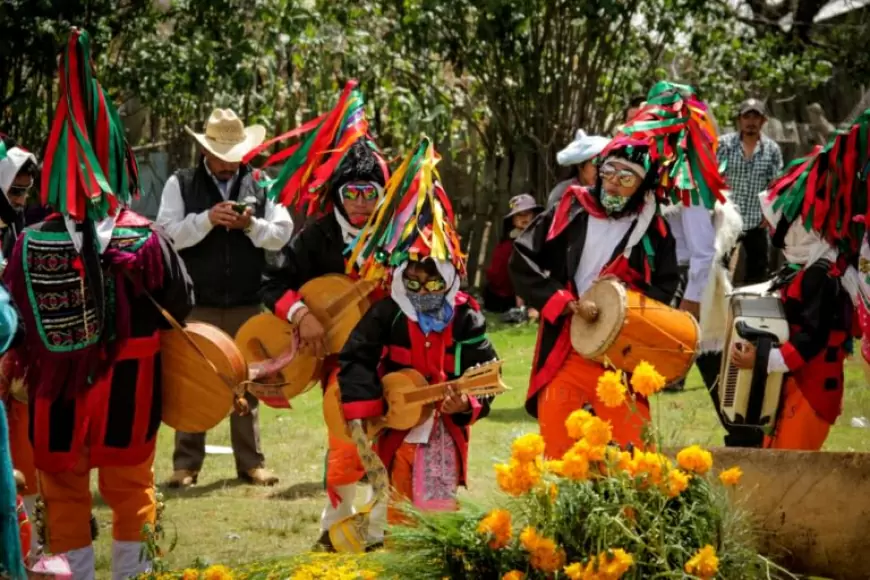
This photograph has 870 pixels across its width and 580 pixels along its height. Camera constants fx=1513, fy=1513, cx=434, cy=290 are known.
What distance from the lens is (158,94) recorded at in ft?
51.8

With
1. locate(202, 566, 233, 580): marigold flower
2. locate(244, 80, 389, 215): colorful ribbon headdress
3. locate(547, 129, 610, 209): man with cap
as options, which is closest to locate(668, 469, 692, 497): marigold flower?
locate(202, 566, 233, 580): marigold flower

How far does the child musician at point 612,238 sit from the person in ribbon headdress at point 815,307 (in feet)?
1.51

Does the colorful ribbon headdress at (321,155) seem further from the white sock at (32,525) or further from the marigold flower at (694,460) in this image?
the marigold flower at (694,460)

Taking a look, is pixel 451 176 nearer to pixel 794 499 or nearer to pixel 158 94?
pixel 158 94

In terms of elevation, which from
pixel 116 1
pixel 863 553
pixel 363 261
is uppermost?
pixel 116 1

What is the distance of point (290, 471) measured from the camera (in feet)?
30.1

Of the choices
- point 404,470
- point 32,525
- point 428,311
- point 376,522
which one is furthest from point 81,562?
point 428,311

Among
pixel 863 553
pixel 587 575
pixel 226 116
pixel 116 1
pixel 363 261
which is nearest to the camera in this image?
pixel 587 575

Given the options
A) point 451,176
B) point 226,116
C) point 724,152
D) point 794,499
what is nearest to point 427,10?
point 451,176

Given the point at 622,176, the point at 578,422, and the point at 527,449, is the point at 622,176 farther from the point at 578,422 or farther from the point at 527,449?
the point at 527,449

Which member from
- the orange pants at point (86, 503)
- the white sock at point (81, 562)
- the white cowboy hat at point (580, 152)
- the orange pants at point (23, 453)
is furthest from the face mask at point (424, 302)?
the white cowboy hat at point (580, 152)

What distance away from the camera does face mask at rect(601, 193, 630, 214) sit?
7117 mm

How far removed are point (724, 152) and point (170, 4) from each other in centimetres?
628

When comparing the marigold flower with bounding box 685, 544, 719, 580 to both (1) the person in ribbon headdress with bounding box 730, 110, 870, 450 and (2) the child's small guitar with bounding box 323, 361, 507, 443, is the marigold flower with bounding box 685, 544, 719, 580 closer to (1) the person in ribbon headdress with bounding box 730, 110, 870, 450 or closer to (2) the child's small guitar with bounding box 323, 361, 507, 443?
(2) the child's small guitar with bounding box 323, 361, 507, 443
